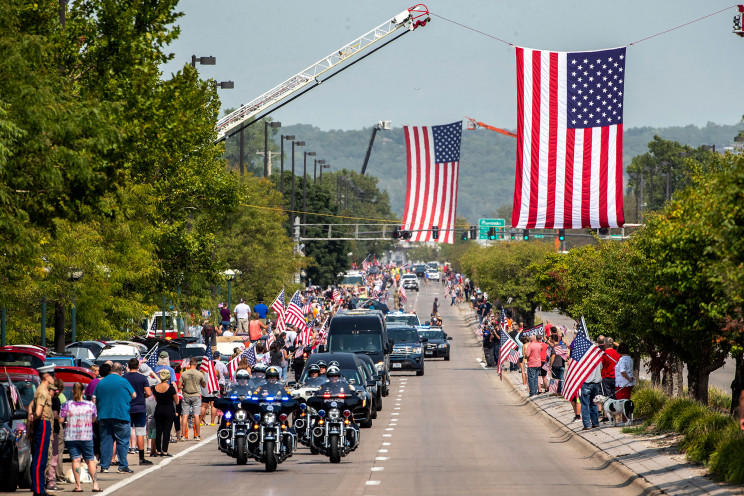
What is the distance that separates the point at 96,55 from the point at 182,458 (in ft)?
24.2

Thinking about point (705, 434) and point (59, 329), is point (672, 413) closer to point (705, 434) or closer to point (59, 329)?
point (705, 434)

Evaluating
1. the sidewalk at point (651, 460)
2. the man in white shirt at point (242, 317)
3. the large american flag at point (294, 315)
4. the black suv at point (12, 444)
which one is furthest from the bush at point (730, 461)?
the man in white shirt at point (242, 317)

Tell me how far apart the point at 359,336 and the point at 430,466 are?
18.0 metres

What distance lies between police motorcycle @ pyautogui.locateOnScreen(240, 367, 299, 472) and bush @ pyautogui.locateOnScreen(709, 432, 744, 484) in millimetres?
6398

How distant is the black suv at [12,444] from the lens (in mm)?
15680

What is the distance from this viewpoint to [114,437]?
18.3 metres

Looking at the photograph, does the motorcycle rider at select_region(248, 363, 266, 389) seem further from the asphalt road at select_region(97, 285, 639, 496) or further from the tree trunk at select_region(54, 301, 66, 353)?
the tree trunk at select_region(54, 301, 66, 353)

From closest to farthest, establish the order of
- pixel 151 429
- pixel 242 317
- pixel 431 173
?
pixel 151 429
pixel 242 317
pixel 431 173

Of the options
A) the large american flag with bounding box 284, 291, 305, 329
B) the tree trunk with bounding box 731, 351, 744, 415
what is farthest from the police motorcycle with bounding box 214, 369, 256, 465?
the large american flag with bounding box 284, 291, 305, 329

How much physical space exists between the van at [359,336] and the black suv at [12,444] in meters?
19.9

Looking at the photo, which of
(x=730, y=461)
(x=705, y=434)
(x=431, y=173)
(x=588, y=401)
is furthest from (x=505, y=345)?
(x=431, y=173)

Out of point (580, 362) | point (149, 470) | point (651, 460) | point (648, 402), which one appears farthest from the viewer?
point (648, 402)

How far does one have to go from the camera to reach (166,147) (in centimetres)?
2480

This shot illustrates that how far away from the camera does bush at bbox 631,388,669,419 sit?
75.8 ft
